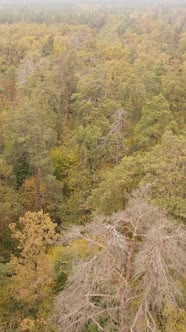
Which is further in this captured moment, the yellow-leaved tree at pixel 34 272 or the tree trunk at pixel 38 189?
the tree trunk at pixel 38 189

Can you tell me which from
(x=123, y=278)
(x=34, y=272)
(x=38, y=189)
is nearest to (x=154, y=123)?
(x=38, y=189)

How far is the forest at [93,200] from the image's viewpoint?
14.9 metres

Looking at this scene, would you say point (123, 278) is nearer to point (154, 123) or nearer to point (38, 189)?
point (154, 123)

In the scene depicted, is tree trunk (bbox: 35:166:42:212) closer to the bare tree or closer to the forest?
the forest

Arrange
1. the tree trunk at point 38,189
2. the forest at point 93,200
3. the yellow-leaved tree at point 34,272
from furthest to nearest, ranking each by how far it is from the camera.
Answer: the tree trunk at point 38,189 < the yellow-leaved tree at point 34,272 < the forest at point 93,200

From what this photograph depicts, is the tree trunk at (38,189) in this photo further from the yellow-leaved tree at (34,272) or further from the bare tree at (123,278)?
the bare tree at (123,278)

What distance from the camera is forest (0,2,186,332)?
48.8 feet

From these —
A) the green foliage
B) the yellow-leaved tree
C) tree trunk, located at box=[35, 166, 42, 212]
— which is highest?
the green foliage

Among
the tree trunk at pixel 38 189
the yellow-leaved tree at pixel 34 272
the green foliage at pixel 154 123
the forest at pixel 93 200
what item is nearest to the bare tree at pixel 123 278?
the forest at pixel 93 200

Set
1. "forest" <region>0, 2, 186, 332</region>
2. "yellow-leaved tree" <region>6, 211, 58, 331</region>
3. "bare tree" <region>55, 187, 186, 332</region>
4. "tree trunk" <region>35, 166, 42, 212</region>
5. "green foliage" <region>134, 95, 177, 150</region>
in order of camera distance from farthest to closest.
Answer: "tree trunk" <region>35, 166, 42, 212</region> → "green foliage" <region>134, 95, 177, 150</region> → "yellow-leaved tree" <region>6, 211, 58, 331</region> → "forest" <region>0, 2, 186, 332</region> → "bare tree" <region>55, 187, 186, 332</region>

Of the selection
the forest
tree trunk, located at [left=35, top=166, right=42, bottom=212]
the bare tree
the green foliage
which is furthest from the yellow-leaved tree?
the green foliage

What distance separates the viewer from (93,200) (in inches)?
1108

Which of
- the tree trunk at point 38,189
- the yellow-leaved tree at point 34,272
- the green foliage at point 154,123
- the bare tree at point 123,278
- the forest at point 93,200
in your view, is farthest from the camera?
the tree trunk at point 38,189

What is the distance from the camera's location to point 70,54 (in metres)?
42.5
